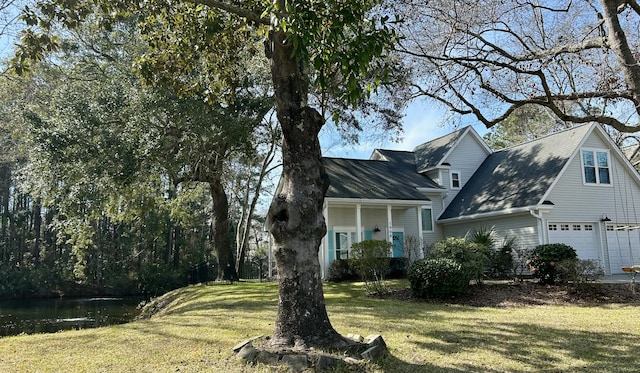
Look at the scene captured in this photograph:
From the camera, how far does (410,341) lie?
6547 mm

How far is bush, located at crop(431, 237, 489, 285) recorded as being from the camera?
12117mm

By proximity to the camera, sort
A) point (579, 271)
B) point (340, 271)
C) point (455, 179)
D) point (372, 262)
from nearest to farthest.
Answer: point (579, 271)
point (372, 262)
point (340, 271)
point (455, 179)

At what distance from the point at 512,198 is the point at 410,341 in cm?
1381

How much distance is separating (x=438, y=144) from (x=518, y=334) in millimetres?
19039

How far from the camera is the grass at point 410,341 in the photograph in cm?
534

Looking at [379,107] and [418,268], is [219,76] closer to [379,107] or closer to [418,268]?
[418,268]

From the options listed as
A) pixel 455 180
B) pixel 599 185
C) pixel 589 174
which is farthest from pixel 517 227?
pixel 455 180

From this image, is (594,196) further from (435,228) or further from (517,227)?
(435,228)

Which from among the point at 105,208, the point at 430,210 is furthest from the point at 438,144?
the point at 105,208

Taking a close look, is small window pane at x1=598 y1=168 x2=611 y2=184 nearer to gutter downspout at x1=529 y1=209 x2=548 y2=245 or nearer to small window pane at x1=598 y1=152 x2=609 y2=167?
small window pane at x1=598 y1=152 x2=609 y2=167

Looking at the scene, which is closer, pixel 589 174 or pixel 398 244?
pixel 589 174

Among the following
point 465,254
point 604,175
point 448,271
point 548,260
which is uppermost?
point 604,175

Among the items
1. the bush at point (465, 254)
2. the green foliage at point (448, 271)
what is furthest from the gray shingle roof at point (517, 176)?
the green foliage at point (448, 271)

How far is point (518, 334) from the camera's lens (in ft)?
23.2
